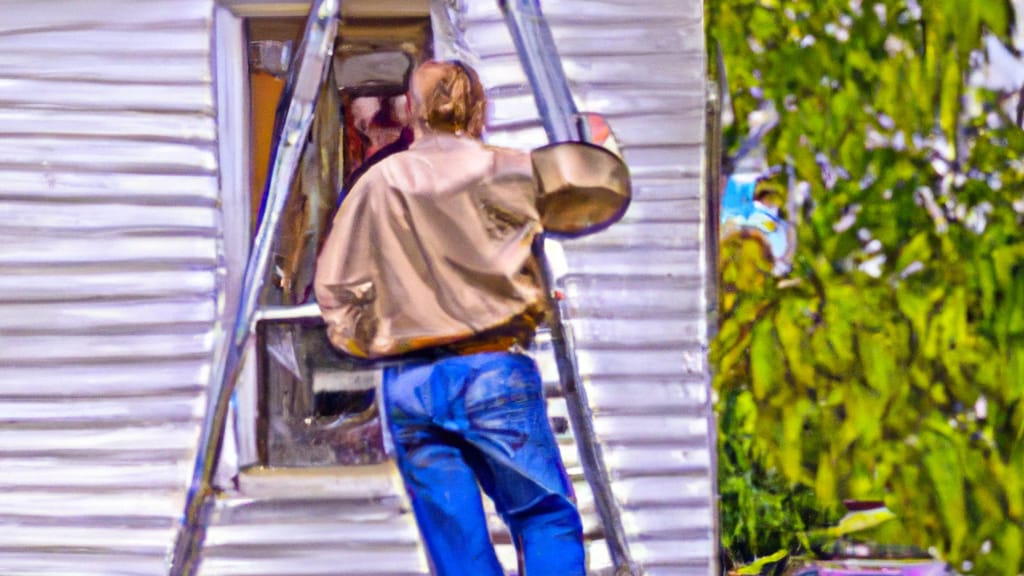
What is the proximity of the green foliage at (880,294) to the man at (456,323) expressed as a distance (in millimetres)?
931

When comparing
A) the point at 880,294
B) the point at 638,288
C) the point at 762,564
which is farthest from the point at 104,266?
the point at 880,294

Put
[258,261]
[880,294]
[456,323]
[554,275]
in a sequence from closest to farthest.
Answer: [456,323] → [258,261] → [554,275] → [880,294]

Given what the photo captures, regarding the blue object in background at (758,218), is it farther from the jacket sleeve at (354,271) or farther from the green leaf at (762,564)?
the jacket sleeve at (354,271)

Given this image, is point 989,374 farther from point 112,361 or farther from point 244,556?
point 112,361

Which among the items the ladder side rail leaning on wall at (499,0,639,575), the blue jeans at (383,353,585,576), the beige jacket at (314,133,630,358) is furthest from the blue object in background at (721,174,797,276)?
the blue jeans at (383,353,585,576)

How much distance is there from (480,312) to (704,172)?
106 cm

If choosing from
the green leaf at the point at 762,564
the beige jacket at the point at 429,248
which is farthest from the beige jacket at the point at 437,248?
the green leaf at the point at 762,564

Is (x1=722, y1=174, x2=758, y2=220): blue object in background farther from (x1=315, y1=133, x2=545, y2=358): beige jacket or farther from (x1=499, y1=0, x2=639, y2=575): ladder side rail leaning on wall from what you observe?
(x1=315, y1=133, x2=545, y2=358): beige jacket

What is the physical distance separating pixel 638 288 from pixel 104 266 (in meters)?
1.61

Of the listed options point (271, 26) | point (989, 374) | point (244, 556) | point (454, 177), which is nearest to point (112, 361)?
point (244, 556)

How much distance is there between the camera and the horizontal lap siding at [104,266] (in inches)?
130

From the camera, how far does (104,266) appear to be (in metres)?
3.32

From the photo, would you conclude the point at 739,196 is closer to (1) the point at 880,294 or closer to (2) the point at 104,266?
(1) the point at 880,294

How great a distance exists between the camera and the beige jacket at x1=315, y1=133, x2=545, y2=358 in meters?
2.61
